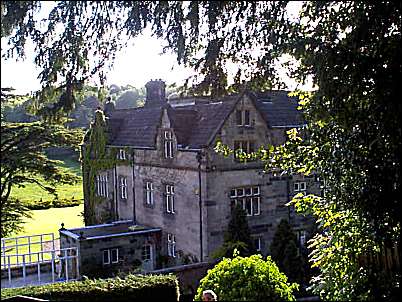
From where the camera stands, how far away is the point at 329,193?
7.21 m

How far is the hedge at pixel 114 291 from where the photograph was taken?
11.2 m

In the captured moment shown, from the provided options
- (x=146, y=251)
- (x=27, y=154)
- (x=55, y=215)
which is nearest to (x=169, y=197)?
(x=146, y=251)

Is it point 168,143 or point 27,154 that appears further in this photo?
point 168,143

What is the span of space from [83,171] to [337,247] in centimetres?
1986

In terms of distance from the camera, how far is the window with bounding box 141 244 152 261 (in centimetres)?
1975

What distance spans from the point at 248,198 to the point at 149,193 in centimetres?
460

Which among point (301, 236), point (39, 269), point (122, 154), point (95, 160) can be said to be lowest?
point (39, 269)

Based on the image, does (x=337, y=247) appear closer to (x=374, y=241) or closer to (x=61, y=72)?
(x=374, y=241)

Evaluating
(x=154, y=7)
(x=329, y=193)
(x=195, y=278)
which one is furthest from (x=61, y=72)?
(x=195, y=278)

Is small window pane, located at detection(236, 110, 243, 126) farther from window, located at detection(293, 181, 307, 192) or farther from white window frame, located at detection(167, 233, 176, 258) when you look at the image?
white window frame, located at detection(167, 233, 176, 258)

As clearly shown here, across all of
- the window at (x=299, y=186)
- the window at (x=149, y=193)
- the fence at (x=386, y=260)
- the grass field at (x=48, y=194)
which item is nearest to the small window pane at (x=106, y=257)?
the window at (x=149, y=193)

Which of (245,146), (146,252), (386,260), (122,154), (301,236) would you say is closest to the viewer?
(386,260)

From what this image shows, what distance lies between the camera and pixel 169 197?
1969 centimetres

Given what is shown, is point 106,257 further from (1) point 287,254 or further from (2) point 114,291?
(2) point 114,291
